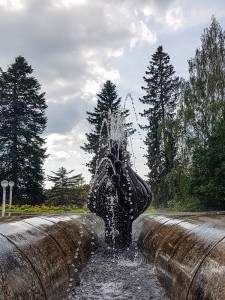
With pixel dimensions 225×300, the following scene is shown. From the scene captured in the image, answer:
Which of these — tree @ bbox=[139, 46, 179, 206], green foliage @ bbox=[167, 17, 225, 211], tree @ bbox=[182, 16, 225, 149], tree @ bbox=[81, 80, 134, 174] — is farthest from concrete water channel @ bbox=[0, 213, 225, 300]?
tree @ bbox=[81, 80, 134, 174]

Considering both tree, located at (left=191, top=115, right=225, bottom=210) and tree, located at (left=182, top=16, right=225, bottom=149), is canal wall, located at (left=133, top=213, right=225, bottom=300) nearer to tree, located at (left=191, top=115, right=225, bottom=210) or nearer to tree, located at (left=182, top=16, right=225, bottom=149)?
tree, located at (left=191, top=115, right=225, bottom=210)

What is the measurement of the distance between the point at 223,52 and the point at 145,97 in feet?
45.1

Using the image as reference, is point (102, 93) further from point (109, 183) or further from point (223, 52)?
point (109, 183)

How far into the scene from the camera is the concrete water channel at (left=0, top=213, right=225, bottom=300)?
257cm

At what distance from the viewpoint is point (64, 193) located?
36812mm

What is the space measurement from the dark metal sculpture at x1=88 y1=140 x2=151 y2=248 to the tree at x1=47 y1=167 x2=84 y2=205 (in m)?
29.0

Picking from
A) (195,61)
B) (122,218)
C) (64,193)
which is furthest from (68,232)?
(64,193)

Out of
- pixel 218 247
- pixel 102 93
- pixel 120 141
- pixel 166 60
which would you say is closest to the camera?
pixel 218 247

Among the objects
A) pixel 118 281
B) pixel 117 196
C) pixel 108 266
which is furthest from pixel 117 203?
pixel 118 281

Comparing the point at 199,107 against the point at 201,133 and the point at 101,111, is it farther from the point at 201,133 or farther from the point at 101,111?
the point at 101,111

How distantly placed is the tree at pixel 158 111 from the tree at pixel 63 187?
724 centimetres

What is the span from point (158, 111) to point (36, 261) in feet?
114

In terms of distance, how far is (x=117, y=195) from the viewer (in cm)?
685

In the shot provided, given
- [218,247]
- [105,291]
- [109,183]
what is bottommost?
[105,291]
